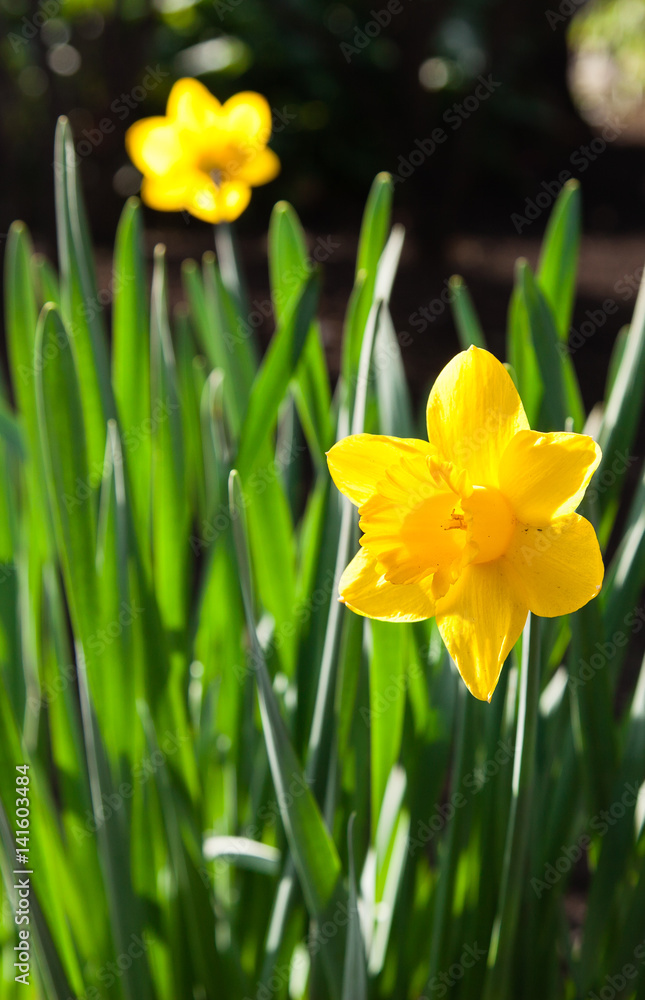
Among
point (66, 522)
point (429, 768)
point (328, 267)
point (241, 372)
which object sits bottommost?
point (429, 768)

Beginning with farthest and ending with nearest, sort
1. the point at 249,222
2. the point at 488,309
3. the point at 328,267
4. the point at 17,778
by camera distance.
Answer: the point at 249,222
the point at 328,267
the point at 488,309
the point at 17,778

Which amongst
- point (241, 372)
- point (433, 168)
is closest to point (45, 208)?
point (433, 168)

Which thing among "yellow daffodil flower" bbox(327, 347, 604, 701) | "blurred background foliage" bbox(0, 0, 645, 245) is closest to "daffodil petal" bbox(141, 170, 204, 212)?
"yellow daffodil flower" bbox(327, 347, 604, 701)

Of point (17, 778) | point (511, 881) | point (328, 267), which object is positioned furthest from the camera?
point (328, 267)

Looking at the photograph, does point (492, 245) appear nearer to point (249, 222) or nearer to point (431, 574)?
point (249, 222)

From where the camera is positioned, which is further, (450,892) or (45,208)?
(45,208)

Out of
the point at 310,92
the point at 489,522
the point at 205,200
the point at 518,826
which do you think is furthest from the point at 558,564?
the point at 310,92
